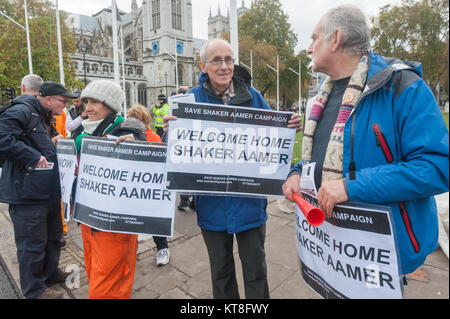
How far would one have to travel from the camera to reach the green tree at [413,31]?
29.0 metres

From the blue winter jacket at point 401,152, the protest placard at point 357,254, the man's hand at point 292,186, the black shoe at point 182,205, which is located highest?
the blue winter jacket at point 401,152

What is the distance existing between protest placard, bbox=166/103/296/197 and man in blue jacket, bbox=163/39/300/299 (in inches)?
4.0

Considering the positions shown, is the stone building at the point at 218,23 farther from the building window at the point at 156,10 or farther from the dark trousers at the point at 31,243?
the dark trousers at the point at 31,243

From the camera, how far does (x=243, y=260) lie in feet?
7.54

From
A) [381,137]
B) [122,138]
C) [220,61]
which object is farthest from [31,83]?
[381,137]

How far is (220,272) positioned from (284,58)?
44.3m

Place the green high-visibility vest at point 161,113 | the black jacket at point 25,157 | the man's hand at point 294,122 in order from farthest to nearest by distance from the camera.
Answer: the green high-visibility vest at point 161,113, the black jacket at point 25,157, the man's hand at point 294,122

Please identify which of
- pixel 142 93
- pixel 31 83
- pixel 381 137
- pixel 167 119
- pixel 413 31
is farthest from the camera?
pixel 142 93

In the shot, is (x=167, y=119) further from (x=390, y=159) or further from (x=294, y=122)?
(x=390, y=159)

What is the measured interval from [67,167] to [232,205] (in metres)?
1.68

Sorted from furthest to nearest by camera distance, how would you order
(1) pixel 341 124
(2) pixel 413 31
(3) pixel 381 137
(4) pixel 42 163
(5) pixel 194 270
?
(2) pixel 413 31
(5) pixel 194 270
(4) pixel 42 163
(1) pixel 341 124
(3) pixel 381 137

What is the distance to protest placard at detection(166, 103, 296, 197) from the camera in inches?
85.5

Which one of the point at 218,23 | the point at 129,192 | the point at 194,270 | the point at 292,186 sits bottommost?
the point at 194,270

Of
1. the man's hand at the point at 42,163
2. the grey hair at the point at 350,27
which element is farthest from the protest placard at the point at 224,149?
the man's hand at the point at 42,163
